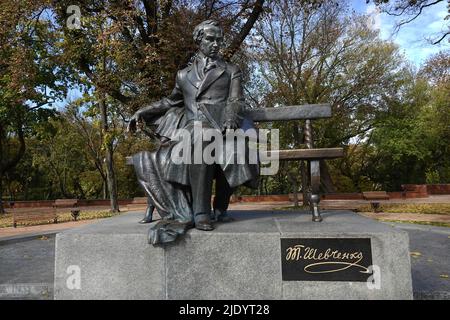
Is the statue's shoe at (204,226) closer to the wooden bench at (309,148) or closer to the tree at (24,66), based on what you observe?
the wooden bench at (309,148)

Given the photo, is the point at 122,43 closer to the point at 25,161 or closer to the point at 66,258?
the point at 66,258

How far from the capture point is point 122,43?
10195 mm

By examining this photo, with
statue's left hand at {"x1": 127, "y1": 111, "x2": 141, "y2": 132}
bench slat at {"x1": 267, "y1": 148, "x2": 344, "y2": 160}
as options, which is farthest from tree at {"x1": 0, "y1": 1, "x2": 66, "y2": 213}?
bench slat at {"x1": 267, "y1": 148, "x2": 344, "y2": 160}

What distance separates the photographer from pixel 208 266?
120 inches

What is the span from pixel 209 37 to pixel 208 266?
7.38 ft

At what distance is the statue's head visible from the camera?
12.7 ft

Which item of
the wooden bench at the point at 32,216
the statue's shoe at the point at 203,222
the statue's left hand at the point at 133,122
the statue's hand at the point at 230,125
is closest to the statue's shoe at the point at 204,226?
the statue's shoe at the point at 203,222

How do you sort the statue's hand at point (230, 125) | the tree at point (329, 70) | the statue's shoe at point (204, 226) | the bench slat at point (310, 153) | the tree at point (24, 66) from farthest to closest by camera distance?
the tree at point (329, 70)
the tree at point (24, 66)
the bench slat at point (310, 153)
the statue's hand at point (230, 125)
the statue's shoe at point (204, 226)

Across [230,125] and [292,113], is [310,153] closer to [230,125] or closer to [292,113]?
[292,113]

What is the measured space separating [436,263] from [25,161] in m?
29.2
